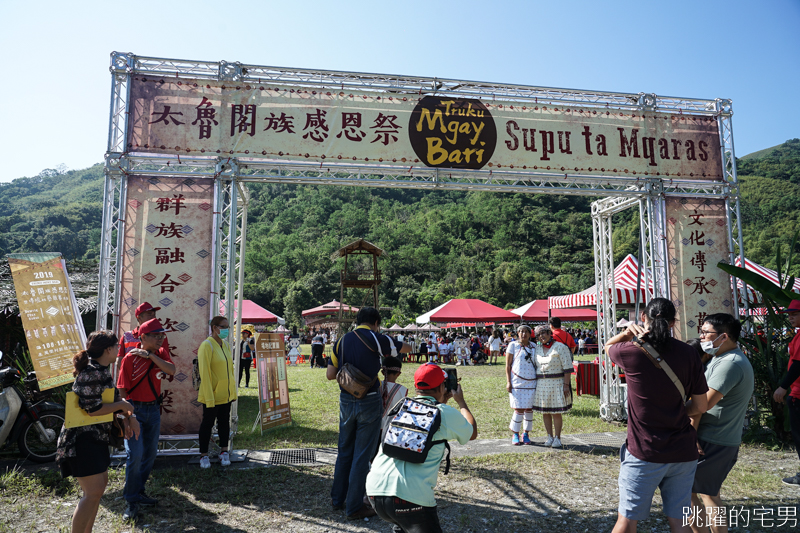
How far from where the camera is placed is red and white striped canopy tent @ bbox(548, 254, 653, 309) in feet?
34.7

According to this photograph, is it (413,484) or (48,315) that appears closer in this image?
(413,484)

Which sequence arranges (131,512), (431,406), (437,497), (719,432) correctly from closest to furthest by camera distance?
(431,406)
(719,432)
(131,512)
(437,497)

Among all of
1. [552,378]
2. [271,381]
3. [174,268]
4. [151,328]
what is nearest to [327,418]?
[271,381]

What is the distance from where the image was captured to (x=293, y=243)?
6888cm

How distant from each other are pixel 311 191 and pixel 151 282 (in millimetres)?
78469

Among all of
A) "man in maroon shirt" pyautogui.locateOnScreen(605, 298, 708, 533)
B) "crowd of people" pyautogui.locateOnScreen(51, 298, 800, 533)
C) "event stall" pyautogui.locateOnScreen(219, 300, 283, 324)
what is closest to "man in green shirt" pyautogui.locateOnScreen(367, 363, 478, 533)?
"crowd of people" pyautogui.locateOnScreen(51, 298, 800, 533)

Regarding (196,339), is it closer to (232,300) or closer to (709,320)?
(232,300)

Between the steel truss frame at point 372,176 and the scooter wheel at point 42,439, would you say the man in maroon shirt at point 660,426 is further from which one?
the scooter wheel at point 42,439

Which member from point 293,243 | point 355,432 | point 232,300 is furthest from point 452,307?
point 293,243

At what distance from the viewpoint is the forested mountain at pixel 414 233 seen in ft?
Answer: 153

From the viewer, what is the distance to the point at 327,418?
342 inches

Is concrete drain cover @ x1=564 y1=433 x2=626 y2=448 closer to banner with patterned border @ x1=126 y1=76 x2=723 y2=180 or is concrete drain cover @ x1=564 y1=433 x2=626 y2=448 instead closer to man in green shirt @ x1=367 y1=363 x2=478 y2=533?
banner with patterned border @ x1=126 y1=76 x2=723 y2=180

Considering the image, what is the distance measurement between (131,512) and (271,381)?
3545 millimetres

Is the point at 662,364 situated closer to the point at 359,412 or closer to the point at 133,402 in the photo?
the point at 359,412
